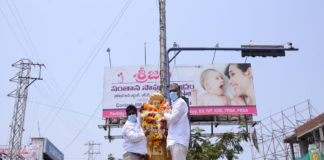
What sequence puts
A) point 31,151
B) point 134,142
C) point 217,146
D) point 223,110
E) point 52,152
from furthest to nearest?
point 52,152 < point 31,151 < point 223,110 < point 217,146 < point 134,142

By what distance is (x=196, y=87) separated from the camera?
24.4 meters

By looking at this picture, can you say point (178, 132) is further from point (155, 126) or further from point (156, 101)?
point (156, 101)

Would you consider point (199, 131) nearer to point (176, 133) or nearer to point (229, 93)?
point (229, 93)

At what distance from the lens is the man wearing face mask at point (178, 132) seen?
5.90 m

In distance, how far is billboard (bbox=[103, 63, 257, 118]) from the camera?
23766mm

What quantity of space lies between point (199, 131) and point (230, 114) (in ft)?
19.3

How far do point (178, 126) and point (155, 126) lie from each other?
69 cm

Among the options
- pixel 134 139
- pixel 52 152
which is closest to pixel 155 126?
pixel 134 139

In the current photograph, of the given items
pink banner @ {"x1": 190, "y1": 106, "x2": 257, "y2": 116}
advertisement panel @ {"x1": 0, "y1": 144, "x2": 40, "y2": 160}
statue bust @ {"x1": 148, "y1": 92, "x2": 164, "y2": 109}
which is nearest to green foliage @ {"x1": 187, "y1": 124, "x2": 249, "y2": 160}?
pink banner @ {"x1": 190, "y1": 106, "x2": 257, "y2": 116}

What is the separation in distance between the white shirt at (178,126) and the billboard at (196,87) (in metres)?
17.3

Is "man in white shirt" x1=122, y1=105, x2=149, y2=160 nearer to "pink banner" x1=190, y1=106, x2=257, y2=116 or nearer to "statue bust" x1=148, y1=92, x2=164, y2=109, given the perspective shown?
"statue bust" x1=148, y1=92, x2=164, y2=109

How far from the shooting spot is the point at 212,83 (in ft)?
80.8

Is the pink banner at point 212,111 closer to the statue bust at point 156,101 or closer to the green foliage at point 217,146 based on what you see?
the green foliage at point 217,146

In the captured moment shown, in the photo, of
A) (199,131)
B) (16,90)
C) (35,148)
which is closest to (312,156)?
(199,131)
